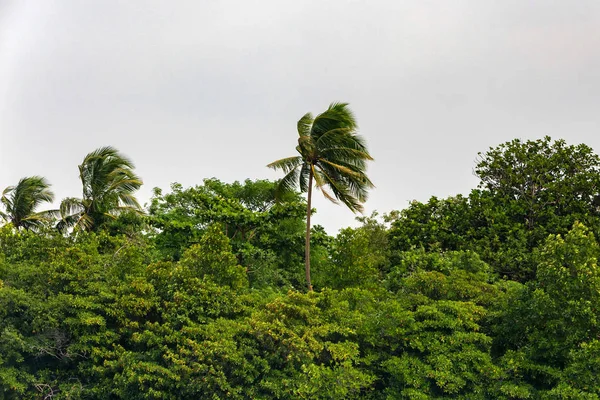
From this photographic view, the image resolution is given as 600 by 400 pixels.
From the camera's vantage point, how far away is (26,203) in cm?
2639

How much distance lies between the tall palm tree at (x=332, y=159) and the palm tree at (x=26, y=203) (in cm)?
1246

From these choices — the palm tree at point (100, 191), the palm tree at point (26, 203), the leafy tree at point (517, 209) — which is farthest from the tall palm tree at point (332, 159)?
the palm tree at point (26, 203)

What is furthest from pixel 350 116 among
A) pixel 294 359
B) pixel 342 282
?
pixel 294 359

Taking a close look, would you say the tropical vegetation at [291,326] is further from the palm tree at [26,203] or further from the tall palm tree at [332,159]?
the palm tree at [26,203]

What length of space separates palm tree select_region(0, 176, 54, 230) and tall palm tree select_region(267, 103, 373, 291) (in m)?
12.5

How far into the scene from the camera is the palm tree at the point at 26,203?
26.2m

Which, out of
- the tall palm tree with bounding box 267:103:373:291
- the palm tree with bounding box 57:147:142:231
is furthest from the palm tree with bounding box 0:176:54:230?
the tall palm tree with bounding box 267:103:373:291

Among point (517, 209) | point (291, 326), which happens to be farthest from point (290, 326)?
point (517, 209)

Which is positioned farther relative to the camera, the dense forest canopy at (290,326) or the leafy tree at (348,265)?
the leafy tree at (348,265)

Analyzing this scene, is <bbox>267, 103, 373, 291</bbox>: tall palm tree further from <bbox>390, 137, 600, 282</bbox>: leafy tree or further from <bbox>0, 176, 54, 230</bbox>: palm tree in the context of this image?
<bbox>0, 176, 54, 230</bbox>: palm tree

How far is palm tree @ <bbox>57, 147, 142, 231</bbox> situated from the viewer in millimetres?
24609

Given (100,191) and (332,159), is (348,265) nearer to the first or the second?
(332,159)

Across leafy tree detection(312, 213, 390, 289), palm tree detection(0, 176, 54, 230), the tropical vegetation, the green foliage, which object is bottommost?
the tropical vegetation

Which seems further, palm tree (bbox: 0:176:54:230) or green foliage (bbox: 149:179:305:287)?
palm tree (bbox: 0:176:54:230)
